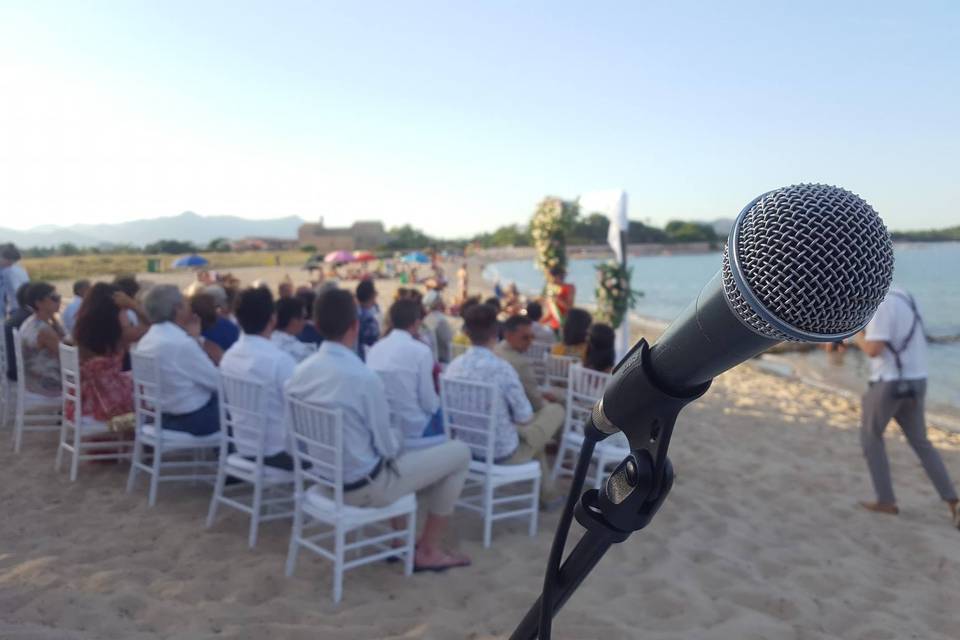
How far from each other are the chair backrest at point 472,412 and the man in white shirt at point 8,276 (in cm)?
623

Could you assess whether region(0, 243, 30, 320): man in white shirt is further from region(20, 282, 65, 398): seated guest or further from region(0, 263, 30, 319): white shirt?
region(20, 282, 65, 398): seated guest

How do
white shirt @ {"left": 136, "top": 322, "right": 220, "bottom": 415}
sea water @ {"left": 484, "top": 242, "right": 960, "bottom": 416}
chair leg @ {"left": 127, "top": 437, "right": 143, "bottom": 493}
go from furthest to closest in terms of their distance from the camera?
1. sea water @ {"left": 484, "top": 242, "right": 960, "bottom": 416}
2. chair leg @ {"left": 127, "top": 437, "right": 143, "bottom": 493}
3. white shirt @ {"left": 136, "top": 322, "right": 220, "bottom": 415}

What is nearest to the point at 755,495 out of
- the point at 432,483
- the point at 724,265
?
the point at 432,483

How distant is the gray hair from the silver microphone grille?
4.72 m

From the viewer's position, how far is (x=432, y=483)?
390cm

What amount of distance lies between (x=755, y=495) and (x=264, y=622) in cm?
394

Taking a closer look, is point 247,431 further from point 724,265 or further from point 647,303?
point 647,303

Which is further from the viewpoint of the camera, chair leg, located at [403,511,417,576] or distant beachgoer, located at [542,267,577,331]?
distant beachgoer, located at [542,267,577,331]

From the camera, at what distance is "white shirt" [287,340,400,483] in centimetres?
351

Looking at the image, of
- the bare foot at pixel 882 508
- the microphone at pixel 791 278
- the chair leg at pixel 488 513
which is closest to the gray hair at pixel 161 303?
the chair leg at pixel 488 513

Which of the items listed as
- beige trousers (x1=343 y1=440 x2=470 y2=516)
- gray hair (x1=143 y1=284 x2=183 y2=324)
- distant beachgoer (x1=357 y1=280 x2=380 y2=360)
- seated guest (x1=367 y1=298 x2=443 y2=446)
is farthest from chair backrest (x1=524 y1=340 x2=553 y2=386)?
gray hair (x1=143 y1=284 x2=183 y2=324)

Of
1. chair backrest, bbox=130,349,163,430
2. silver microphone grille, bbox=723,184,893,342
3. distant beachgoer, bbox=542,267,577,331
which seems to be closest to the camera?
silver microphone grille, bbox=723,184,893,342

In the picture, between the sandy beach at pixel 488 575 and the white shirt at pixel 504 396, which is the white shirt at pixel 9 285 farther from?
the white shirt at pixel 504 396

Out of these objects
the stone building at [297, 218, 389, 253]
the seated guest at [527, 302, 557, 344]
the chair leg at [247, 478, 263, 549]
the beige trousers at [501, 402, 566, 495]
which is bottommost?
the chair leg at [247, 478, 263, 549]
